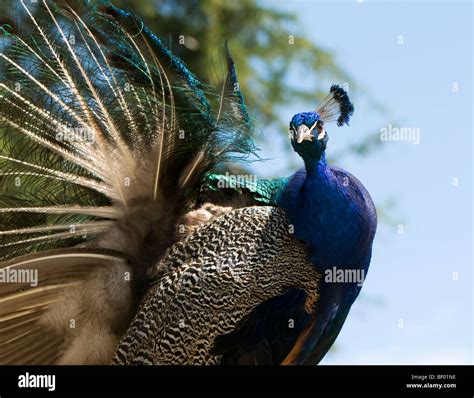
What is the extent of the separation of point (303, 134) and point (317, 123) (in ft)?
0.41

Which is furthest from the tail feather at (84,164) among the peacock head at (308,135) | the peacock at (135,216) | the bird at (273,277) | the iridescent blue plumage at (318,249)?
the iridescent blue plumage at (318,249)

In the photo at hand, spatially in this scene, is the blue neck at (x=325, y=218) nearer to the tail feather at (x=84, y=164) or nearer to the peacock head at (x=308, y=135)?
the peacock head at (x=308, y=135)

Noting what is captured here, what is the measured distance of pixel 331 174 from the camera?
4.82 m

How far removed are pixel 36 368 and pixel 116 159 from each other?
112cm

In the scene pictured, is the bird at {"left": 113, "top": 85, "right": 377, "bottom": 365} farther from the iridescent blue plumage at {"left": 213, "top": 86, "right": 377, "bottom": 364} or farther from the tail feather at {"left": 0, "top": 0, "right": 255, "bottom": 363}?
the tail feather at {"left": 0, "top": 0, "right": 255, "bottom": 363}

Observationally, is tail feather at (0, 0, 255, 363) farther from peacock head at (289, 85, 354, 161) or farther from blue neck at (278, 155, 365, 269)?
blue neck at (278, 155, 365, 269)

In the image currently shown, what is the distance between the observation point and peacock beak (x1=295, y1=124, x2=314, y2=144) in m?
4.60

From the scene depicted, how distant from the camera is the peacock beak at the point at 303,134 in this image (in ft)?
15.1

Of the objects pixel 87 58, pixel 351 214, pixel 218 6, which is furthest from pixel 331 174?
pixel 218 6

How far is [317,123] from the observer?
4680mm

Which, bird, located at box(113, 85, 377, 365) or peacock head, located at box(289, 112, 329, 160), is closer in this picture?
bird, located at box(113, 85, 377, 365)

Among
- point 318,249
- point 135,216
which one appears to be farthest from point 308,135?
point 135,216

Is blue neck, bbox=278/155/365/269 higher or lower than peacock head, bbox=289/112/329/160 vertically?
lower

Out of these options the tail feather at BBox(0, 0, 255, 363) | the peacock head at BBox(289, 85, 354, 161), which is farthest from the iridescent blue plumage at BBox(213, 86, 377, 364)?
the tail feather at BBox(0, 0, 255, 363)
